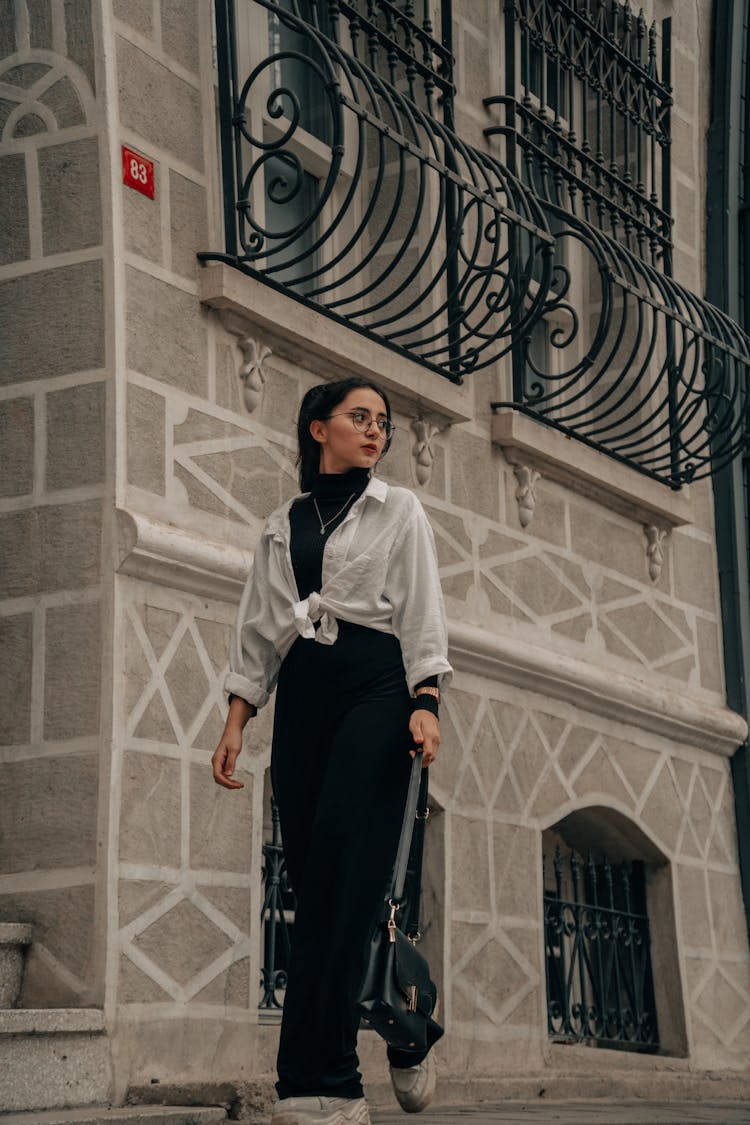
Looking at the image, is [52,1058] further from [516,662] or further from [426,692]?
[516,662]

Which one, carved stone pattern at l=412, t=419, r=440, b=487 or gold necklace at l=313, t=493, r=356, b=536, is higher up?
carved stone pattern at l=412, t=419, r=440, b=487

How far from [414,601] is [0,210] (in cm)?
228

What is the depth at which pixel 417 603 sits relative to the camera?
485 centimetres

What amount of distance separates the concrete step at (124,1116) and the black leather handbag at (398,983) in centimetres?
70

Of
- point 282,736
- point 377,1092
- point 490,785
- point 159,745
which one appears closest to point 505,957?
point 490,785

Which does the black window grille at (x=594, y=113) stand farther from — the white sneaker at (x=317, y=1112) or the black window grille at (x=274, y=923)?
the white sneaker at (x=317, y=1112)

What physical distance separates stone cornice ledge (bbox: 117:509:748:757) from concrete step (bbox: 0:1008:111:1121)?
132 centimetres

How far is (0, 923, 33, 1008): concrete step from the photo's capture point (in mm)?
5668

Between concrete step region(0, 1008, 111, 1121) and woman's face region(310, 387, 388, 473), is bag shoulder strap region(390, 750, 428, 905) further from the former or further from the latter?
concrete step region(0, 1008, 111, 1121)

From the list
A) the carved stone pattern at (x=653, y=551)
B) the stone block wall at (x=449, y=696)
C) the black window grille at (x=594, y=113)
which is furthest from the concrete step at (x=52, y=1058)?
the black window grille at (x=594, y=113)

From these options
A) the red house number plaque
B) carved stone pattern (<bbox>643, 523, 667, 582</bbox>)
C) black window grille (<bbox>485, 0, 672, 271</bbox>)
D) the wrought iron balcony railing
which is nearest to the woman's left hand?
the wrought iron balcony railing

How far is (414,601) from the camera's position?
4.86m

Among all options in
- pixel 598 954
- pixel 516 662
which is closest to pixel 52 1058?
pixel 516 662

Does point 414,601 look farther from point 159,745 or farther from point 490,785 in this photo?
point 490,785
